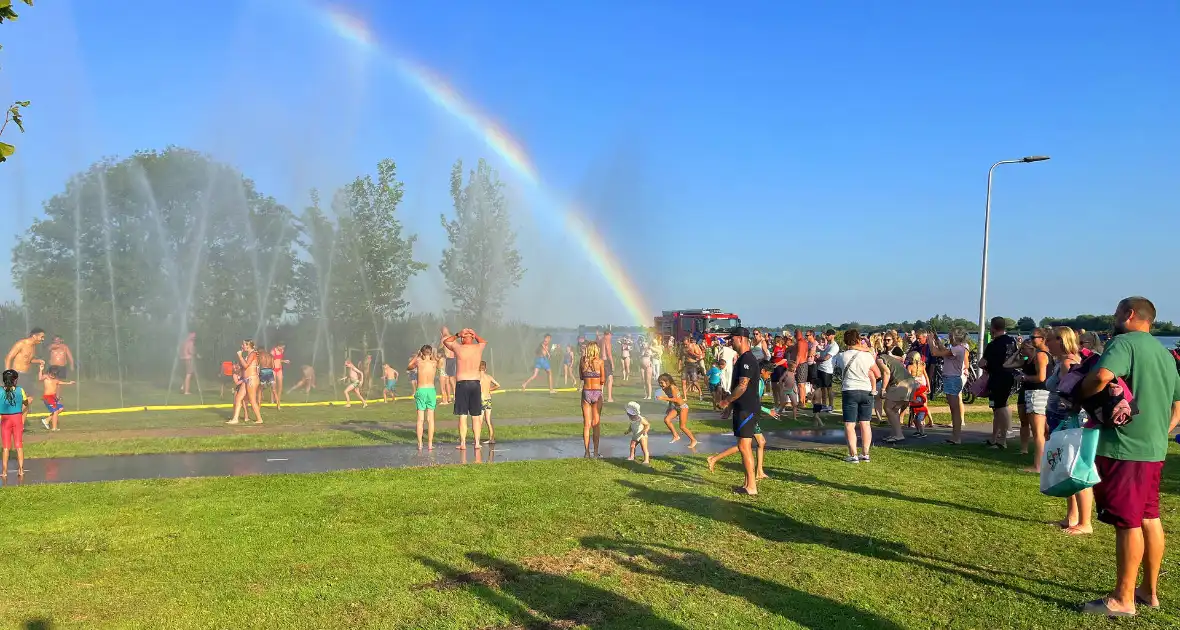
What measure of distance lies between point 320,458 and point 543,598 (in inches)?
269

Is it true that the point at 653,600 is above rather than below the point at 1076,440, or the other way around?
below

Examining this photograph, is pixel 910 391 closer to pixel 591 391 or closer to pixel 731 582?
pixel 591 391

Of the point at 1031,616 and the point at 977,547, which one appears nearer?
the point at 1031,616

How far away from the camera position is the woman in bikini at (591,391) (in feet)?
36.2

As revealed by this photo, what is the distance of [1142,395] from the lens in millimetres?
4715

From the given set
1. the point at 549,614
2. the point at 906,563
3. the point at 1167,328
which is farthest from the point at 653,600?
the point at 1167,328

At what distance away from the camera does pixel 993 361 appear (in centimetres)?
Answer: 1073

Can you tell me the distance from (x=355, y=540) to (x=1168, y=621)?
5630mm

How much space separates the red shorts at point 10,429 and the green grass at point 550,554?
4.20 feet

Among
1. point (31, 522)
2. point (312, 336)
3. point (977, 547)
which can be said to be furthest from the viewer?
point (312, 336)

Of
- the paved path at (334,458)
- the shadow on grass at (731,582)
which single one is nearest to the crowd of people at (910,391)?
the paved path at (334,458)

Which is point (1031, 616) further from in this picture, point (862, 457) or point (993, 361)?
point (993, 361)

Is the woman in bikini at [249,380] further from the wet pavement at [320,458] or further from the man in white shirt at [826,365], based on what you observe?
the man in white shirt at [826,365]

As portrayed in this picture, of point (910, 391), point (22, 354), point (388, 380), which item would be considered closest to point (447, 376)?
point (388, 380)
